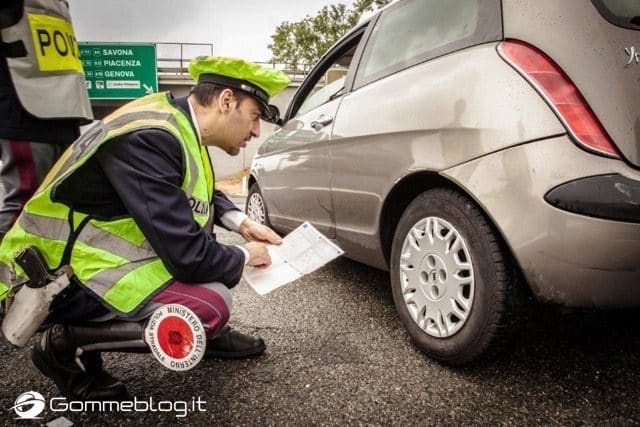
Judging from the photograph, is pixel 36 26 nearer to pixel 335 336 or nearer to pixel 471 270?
pixel 335 336

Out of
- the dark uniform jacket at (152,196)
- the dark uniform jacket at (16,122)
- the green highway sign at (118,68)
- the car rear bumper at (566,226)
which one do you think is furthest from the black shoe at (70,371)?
the green highway sign at (118,68)

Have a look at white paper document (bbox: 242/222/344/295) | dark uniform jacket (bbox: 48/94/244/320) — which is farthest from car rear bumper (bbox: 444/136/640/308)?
dark uniform jacket (bbox: 48/94/244/320)

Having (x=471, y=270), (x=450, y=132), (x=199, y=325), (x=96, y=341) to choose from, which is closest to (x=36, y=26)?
(x=96, y=341)

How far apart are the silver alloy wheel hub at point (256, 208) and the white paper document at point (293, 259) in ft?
6.05

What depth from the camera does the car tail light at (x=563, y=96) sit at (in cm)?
117

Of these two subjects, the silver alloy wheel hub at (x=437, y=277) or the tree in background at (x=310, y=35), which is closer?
the silver alloy wheel hub at (x=437, y=277)

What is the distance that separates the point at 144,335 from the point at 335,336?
873 millimetres

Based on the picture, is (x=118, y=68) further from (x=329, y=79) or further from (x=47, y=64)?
(x=47, y=64)

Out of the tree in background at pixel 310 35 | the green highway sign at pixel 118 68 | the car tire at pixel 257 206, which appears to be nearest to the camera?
the car tire at pixel 257 206

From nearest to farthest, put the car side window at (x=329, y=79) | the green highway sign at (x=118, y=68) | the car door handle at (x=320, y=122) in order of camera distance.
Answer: the car door handle at (x=320, y=122) < the car side window at (x=329, y=79) < the green highway sign at (x=118, y=68)

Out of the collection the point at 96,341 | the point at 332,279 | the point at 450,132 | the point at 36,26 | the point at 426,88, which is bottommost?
the point at 332,279

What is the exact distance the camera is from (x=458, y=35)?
1571 mm

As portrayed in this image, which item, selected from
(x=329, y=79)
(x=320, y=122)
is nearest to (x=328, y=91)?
(x=320, y=122)

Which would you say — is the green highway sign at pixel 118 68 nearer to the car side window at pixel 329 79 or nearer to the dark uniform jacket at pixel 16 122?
the car side window at pixel 329 79
